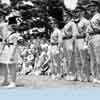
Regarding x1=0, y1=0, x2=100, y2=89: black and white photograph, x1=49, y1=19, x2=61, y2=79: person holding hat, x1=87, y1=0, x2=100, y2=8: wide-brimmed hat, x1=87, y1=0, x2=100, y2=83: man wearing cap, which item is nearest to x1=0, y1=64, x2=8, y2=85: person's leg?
x1=0, y1=0, x2=100, y2=89: black and white photograph

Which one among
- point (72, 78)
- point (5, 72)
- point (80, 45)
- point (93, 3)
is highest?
point (93, 3)

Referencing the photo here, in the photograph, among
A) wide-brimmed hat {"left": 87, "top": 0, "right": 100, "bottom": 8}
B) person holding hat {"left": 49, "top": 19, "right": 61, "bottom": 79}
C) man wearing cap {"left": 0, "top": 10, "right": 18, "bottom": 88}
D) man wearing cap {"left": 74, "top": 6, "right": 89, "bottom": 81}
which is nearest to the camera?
man wearing cap {"left": 0, "top": 10, "right": 18, "bottom": 88}

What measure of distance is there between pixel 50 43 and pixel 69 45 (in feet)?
4.92

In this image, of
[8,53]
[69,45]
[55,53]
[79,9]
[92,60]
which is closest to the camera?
[8,53]

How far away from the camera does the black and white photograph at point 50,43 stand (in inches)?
382

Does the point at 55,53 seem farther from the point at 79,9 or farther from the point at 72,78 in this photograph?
the point at 79,9

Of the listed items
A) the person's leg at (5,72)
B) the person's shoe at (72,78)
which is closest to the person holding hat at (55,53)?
the person's shoe at (72,78)

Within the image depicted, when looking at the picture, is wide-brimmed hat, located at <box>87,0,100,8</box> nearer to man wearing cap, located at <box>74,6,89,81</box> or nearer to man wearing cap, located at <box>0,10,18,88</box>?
man wearing cap, located at <box>74,6,89,81</box>

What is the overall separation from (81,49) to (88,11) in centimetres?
171

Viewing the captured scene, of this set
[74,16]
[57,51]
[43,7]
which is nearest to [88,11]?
[74,16]

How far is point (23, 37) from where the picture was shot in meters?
14.3

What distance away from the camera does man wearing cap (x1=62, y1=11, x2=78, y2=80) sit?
1111 centimetres

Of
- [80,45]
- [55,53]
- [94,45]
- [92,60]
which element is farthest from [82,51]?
[55,53]

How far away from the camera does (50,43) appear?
41.7 ft
